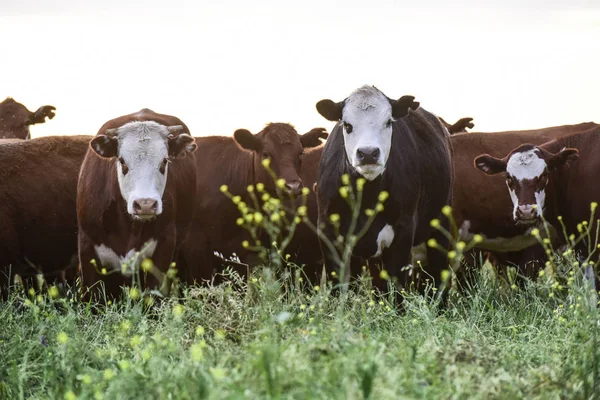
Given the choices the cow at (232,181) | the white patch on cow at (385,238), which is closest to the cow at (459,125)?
the cow at (232,181)

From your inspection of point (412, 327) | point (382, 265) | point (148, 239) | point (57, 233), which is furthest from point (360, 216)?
point (57, 233)

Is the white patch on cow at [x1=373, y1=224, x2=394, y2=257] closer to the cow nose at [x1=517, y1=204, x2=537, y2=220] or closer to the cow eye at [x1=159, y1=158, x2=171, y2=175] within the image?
the cow eye at [x1=159, y1=158, x2=171, y2=175]

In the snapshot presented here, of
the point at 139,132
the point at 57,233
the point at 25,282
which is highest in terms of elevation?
the point at 139,132

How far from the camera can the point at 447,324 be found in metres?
5.87

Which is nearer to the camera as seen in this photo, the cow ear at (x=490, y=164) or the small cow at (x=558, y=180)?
the small cow at (x=558, y=180)

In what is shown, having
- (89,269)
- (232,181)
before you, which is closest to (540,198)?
(232,181)

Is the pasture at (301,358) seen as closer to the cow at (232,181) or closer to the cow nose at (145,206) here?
the cow nose at (145,206)

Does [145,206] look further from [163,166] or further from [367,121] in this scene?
[367,121]

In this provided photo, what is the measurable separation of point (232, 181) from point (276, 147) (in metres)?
0.67

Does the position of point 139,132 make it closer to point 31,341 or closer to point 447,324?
point 31,341

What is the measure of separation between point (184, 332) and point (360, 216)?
2.70 meters

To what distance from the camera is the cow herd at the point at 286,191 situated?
825cm

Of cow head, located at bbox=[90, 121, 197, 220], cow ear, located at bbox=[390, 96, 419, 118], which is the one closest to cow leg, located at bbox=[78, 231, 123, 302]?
cow head, located at bbox=[90, 121, 197, 220]

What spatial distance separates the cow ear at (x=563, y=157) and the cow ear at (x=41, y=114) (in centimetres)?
911
